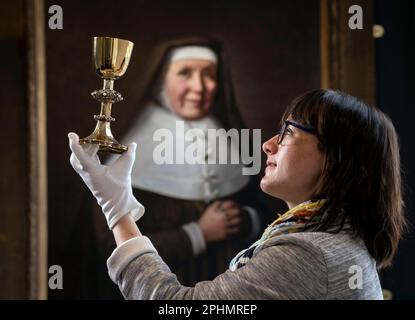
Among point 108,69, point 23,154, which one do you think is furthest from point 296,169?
point 23,154

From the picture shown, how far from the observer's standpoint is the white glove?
1.59 m

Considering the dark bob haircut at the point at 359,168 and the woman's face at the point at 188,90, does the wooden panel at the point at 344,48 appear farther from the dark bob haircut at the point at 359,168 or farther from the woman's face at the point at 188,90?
the dark bob haircut at the point at 359,168

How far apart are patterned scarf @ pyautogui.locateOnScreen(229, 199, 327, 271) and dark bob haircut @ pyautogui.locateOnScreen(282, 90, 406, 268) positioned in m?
0.03

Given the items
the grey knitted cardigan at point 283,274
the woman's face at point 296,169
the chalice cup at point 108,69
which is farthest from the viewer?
the chalice cup at point 108,69

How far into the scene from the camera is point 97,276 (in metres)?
3.10

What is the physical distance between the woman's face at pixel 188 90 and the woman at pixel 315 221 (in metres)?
1.53

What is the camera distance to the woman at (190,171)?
123 inches

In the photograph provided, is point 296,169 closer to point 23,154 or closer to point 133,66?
point 133,66

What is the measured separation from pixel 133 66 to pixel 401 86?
1.29 meters

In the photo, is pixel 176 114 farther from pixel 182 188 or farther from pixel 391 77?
pixel 391 77

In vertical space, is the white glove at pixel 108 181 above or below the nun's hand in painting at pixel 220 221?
above

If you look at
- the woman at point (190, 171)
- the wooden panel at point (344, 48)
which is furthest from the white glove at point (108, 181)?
the wooden panel at point (344, 48)

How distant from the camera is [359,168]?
1.54 metres

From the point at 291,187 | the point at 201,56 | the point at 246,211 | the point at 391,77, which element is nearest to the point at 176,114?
the point at 201,56
